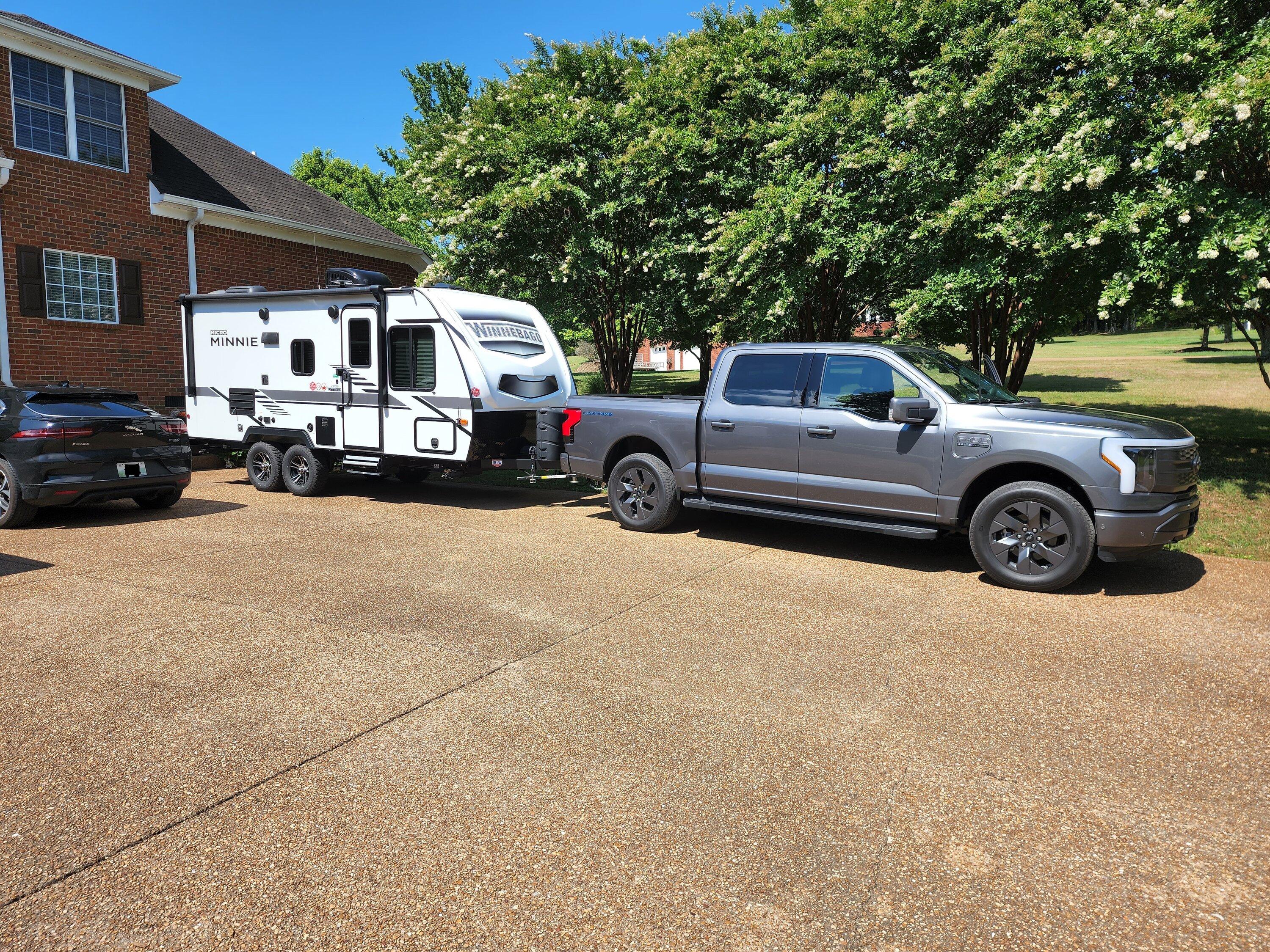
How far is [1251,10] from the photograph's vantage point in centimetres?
970

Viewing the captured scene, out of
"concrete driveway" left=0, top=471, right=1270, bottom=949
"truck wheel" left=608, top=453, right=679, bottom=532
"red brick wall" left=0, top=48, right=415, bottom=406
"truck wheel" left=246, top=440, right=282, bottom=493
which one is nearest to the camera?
"concrete driveway" left=0, top=471, right=1270, bottom=949

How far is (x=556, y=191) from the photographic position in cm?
1453

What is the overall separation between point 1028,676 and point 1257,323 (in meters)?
9.72

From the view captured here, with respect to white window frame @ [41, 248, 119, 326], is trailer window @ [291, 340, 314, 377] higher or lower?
lower

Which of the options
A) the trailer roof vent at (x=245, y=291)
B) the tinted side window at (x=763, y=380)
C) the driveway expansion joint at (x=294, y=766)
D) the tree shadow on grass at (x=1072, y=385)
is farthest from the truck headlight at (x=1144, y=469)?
the tree shadow on grass at (x=1072, y=385)

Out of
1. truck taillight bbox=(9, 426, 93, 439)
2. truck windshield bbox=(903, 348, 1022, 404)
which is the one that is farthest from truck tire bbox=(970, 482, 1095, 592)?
truck taillight bbox=(9, 426, 93, 439)

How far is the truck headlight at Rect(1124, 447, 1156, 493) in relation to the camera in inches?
245

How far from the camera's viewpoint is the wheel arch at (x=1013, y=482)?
660 cm

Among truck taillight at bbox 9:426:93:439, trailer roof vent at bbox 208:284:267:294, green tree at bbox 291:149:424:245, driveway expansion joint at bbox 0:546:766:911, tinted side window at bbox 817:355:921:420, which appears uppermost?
green tree at bbox 291:149:424:245

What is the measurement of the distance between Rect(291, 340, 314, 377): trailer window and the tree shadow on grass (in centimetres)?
1736

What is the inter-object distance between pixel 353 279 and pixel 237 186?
10205 millimetres

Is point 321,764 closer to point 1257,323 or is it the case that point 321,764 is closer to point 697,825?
point 697,825

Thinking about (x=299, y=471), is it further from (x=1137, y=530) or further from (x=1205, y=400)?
(x=1205, y=400)

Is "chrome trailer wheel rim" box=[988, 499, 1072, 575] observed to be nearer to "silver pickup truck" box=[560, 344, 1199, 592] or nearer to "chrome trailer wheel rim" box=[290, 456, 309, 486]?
"silver pickup truck" box=[560, 344, 1199, 592]
